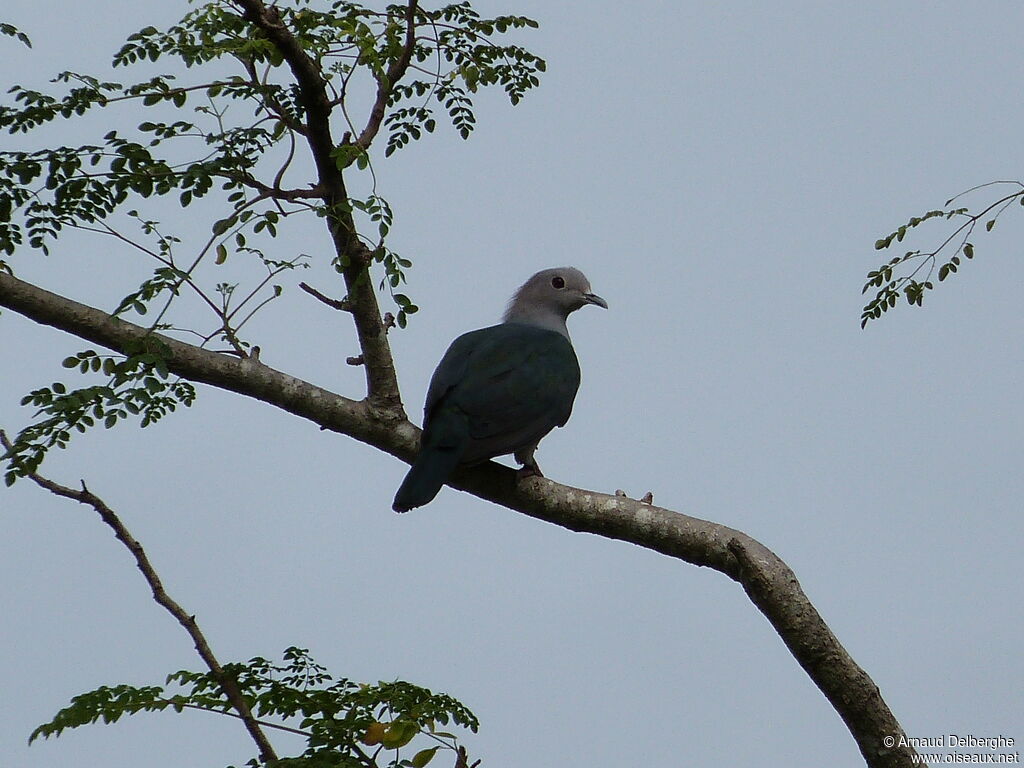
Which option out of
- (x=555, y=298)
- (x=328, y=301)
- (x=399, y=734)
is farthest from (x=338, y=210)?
(x=555, y=298)

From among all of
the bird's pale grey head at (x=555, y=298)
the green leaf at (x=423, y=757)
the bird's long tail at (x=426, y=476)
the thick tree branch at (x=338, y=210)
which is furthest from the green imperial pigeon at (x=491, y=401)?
the green leaf at (x=423, y=757)

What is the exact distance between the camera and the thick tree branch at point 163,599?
3.94 metres

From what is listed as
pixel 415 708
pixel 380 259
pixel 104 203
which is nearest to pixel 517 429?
A: pixel 380 259

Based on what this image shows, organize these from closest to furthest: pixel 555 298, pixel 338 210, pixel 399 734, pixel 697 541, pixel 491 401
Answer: pixel 399 734 → pixel 338 210 → pixel 697 541 → pixel 491 401 → pixel 555 298

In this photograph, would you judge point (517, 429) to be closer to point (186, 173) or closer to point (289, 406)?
point (289, 406)

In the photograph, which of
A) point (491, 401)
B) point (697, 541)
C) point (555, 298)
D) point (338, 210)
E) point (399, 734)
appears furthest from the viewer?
point (555, 298)

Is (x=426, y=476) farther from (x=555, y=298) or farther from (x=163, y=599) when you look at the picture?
(x=555, y=298)

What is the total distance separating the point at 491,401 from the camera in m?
5.04

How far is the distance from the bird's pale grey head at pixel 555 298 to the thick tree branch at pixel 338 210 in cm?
200

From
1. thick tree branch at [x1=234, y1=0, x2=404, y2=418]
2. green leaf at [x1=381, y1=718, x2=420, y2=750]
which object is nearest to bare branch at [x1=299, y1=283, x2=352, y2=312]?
thick tree branch at [x1=234, y1=0, x2=404, y2=418]

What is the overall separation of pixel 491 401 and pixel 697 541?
3.48ft

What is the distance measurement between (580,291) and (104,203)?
300 centimetres

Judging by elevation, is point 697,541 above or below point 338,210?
below

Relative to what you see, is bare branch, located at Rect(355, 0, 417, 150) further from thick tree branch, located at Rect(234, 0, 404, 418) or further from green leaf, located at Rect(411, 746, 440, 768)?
green leaf, located at Rect(411, 746, 440, 768)
